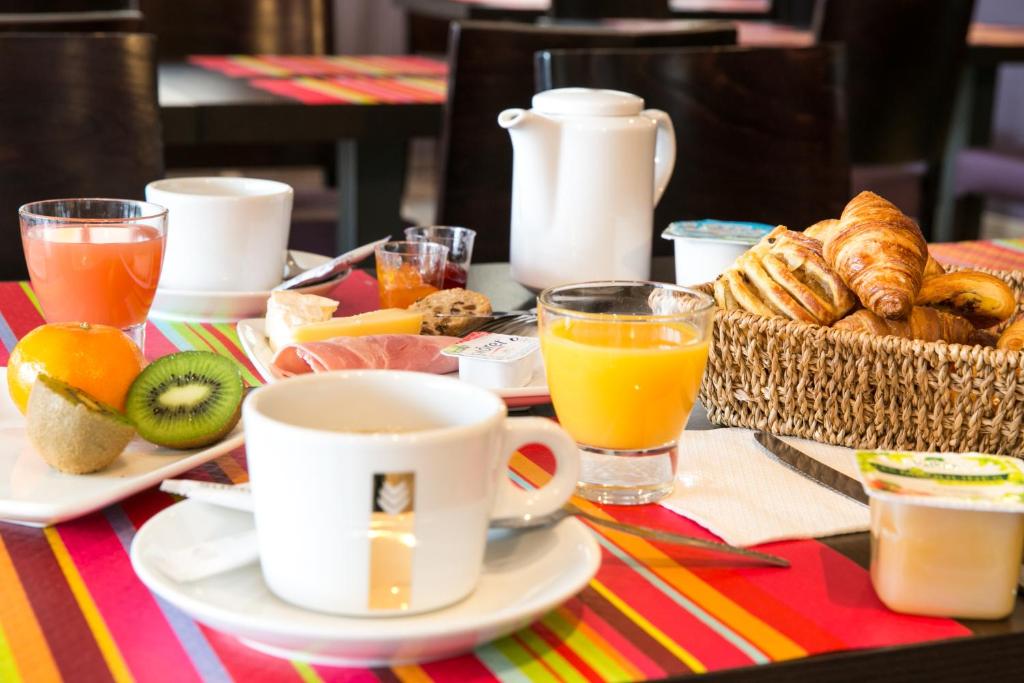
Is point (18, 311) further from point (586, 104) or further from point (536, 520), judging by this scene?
Answer: point (536, 520)

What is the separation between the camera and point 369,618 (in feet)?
1.80

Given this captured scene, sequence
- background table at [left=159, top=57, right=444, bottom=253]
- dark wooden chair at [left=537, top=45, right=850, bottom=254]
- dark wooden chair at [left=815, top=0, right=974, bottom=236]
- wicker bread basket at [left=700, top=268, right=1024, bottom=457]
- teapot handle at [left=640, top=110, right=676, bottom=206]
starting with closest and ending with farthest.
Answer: wicker bread basket at [left=700, top=268, right=1024, bottom=457], teapot handle at [left=640, top=110, right=676, bottom=206], dark wooden chair at [left=537, top=45, right=850, bottom=254], background table at [left=159, top=57, right=444, bottom=253], dark wooden chair at [left=815, top=0, right=974, bottom=236]

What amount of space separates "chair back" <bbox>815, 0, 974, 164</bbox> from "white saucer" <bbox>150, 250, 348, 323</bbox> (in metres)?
2.23

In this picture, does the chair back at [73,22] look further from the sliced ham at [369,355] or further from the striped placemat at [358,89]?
the sliced ham at [369,355]

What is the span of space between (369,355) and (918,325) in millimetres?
371

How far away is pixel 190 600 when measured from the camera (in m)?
0.54

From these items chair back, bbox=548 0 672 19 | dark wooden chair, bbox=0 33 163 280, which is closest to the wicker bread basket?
dark wooden chair, bbox=0 33 163 280

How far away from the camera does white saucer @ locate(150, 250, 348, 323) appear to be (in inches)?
43.6

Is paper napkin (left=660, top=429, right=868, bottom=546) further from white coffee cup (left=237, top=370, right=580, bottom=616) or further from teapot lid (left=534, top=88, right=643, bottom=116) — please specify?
teapot lid (left=534, top=88, right=643, bottom=116)

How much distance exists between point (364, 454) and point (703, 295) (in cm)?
31

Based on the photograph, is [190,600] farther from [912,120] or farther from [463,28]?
[912,120]

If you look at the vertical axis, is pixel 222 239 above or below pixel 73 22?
below

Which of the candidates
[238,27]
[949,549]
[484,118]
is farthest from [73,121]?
[238,27]

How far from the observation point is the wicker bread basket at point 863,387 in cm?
78
